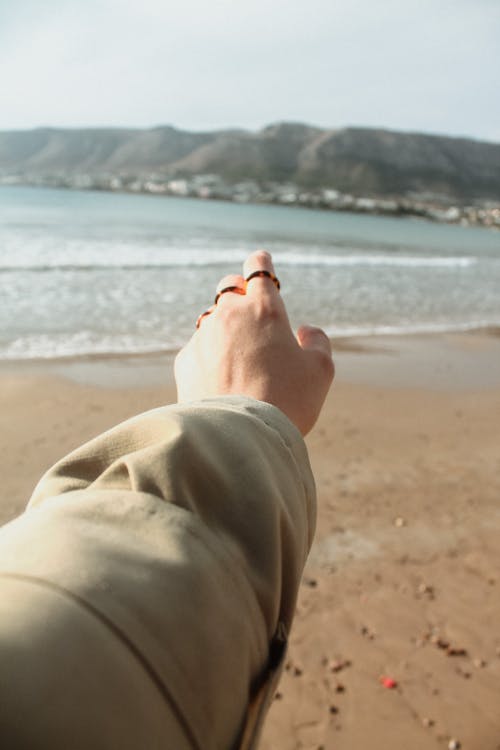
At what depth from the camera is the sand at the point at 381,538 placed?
3.13m

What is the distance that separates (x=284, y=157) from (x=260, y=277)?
446 ft

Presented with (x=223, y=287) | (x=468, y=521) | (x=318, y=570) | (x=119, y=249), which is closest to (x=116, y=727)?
(x=223, y=287)

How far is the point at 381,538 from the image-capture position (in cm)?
477

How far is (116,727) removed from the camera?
49cm

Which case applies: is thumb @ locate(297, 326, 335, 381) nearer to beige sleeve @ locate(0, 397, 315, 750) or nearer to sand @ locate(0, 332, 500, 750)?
beige sleeve @ locate(0, 397, 315, 750)

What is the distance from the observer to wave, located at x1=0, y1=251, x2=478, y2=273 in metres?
17.8

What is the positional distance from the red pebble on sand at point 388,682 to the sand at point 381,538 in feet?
0.08

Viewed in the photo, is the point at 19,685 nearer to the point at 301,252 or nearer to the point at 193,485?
the point at 193,485

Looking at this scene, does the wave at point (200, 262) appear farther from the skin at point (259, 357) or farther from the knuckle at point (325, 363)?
the knuckle at point (325, 363)

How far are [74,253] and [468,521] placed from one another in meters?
18.9

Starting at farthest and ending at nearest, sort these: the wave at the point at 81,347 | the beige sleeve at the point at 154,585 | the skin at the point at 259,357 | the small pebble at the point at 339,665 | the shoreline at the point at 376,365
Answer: the wave at the point at 81,347 → the shoreline at the point at 376,365 → the small pebble at the point at 339,665 → the skin at the point at 259,357 → the beige sleeve at the point at 154,585

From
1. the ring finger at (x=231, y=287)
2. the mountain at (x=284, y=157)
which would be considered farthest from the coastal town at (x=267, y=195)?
the ring finger at (x=231, y=287)

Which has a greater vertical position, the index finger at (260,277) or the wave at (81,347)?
the index finger at (260,277)

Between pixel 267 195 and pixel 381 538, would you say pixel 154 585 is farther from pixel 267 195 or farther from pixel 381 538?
pixel 267 195
